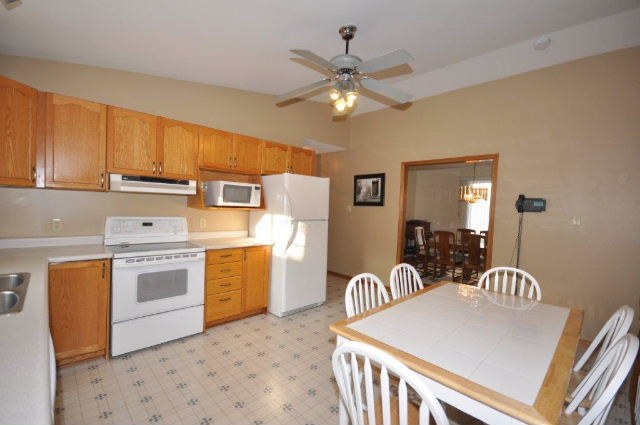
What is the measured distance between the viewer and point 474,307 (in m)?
1.76

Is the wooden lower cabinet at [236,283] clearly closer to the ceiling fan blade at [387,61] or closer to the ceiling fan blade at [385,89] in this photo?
the ceiling fan blade at [385,89]

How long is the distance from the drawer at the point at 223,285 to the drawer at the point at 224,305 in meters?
0.04

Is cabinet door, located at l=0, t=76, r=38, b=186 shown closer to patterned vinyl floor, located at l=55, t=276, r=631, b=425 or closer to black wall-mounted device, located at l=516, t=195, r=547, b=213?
patterned vinyl floor, located at l=55, t=276, r=631, b=425

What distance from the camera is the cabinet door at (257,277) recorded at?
126 inches

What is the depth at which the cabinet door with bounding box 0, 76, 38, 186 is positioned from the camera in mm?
1987

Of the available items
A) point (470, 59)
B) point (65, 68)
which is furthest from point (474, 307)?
point (65, 68)

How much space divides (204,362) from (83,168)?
6.27 feet

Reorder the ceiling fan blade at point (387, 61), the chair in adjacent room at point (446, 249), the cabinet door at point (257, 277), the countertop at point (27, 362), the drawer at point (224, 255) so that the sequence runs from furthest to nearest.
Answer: the chair in adjacent room at point (446, 249) → the cabinet door at point (257, 277) → the drawer at point (224, 255) → the ceiling fan blade at point (387, 61) → the countertop at point (27, 362)

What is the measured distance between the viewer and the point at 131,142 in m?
2.59

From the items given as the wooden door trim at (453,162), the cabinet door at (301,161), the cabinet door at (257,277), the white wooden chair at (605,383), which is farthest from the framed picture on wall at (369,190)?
the white wooden chair at (605,383)

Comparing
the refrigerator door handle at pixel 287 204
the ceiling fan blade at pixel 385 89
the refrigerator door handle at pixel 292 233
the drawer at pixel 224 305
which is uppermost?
the ceiling fan blade at pixel 385 89

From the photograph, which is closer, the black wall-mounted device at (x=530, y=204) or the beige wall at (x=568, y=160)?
the beige wall at (x=568, y=160)

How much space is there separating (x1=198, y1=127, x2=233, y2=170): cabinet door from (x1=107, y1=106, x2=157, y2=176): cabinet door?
45 cm

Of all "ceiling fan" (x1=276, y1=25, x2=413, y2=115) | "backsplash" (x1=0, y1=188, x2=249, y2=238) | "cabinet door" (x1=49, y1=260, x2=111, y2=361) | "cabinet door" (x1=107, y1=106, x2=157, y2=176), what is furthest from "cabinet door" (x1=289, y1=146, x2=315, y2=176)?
"cabinet door" (x1=49, y1=260, x2=111, y2=361)
